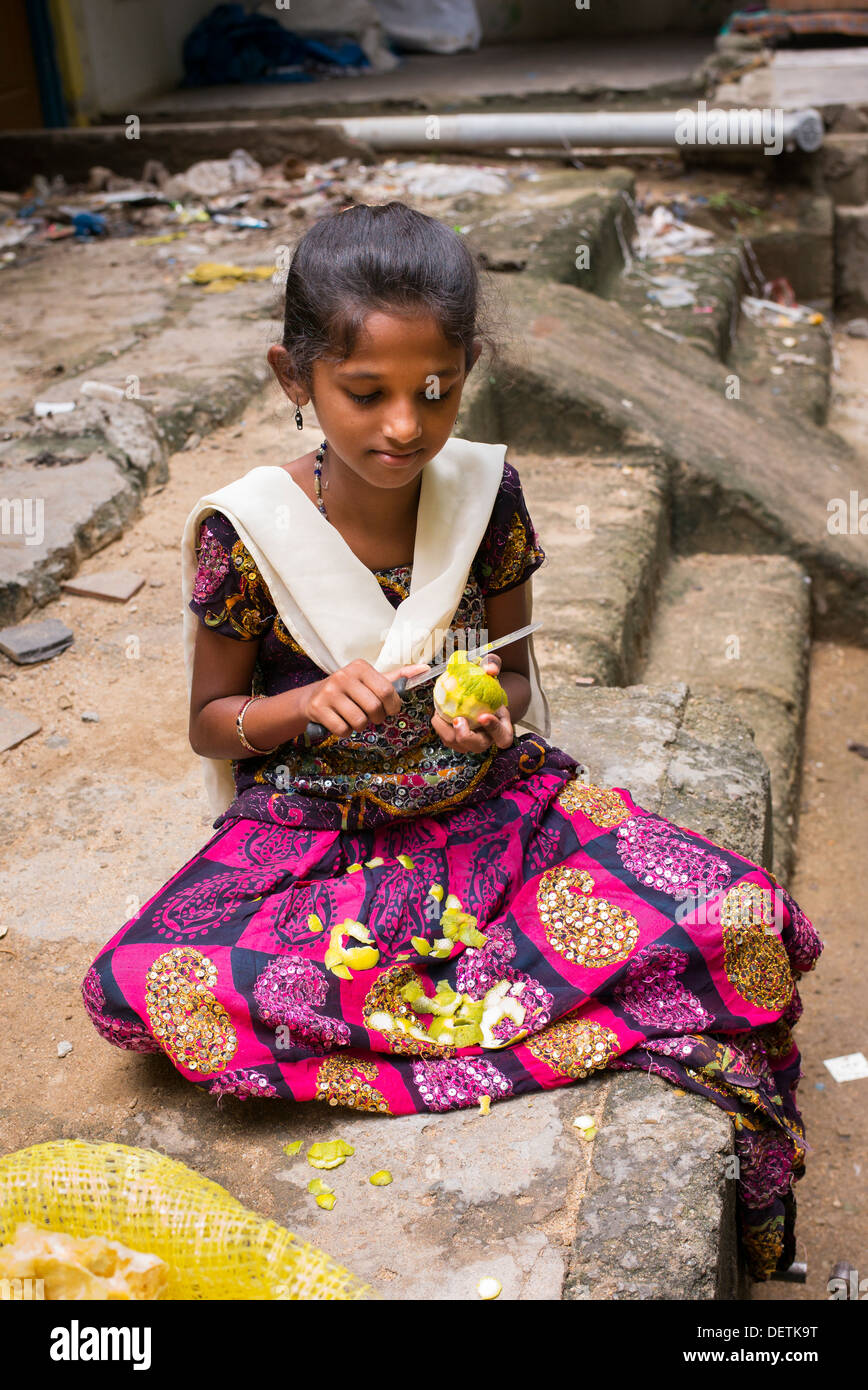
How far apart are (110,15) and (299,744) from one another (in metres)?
8.83

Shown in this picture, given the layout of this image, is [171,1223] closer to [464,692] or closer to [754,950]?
[464,692]

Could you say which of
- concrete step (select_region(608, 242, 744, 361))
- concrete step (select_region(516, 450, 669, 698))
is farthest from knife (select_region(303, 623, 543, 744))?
concrete step (select_region(608, 242, 744, 361))

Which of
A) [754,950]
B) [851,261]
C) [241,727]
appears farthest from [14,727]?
[851,261]

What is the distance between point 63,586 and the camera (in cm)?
335

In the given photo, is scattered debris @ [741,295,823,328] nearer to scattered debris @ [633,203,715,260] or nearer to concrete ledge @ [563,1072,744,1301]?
scattered debris @ [633,203,715,260]

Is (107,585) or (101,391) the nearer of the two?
(107,585)

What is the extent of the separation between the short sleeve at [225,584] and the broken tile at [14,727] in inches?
40.8

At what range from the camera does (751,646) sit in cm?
409

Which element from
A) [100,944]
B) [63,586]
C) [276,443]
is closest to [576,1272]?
[100,944]

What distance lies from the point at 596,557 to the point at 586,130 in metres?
4.64

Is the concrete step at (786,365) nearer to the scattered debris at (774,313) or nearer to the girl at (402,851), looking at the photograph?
the scattered debris at (774,313)

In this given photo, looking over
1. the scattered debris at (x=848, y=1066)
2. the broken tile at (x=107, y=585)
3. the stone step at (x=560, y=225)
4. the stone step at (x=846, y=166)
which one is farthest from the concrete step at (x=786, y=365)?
the scattered debris at (x=848, y=1066)

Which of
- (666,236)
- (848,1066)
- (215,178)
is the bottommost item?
(848,1066)

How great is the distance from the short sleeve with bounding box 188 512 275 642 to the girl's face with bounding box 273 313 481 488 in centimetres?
25
